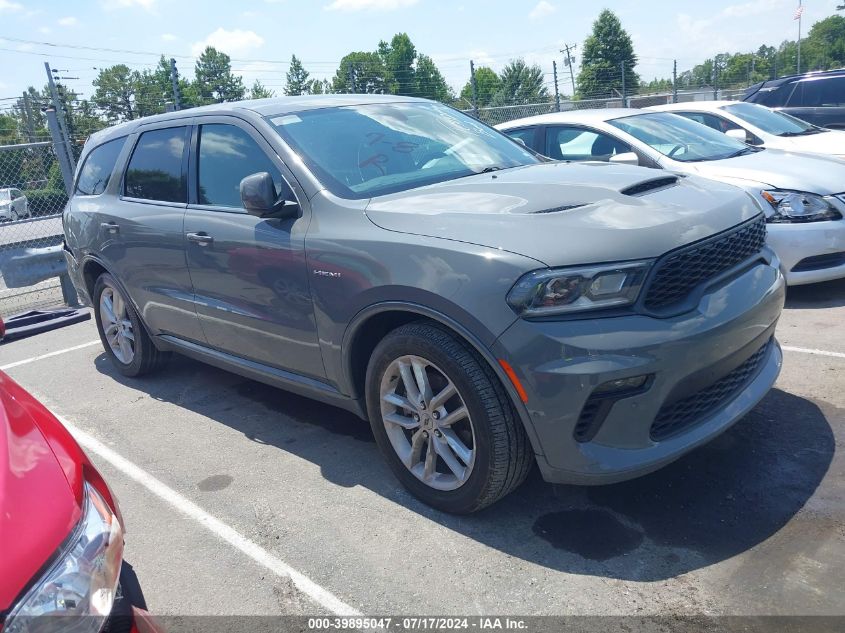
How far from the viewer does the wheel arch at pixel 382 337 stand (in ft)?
9.02

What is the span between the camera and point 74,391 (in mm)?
5527

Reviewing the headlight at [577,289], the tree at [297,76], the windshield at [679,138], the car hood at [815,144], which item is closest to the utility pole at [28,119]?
the windshield at [679,138]

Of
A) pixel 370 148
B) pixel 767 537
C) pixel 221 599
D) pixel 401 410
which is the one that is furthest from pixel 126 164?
pixel 767 537

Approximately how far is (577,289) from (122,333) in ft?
13.1

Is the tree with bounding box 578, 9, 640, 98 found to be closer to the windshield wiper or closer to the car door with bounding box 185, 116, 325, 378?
the windshield wiper

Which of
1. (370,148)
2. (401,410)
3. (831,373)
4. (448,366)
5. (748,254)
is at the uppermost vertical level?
(370,148)

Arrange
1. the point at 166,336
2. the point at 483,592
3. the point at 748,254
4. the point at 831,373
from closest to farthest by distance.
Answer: the point at 483,592 → the point at 748,254 → the point at 831,373 → the point at 166,336

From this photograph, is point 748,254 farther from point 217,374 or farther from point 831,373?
point 217,374

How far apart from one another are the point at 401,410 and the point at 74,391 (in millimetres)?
3375

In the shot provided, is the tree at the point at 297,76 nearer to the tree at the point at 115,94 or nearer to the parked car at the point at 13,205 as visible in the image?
the tree at the point at 115,94

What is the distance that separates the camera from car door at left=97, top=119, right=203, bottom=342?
4.43 m

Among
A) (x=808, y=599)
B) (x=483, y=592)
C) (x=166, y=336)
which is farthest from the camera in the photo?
(x=166, y=336)

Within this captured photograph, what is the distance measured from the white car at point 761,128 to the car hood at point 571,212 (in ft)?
16.0

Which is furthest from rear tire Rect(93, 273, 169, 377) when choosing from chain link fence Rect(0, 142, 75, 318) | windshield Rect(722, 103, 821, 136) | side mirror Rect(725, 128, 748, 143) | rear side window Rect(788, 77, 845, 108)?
rear side window Rect(788, 77, 845, 108)
